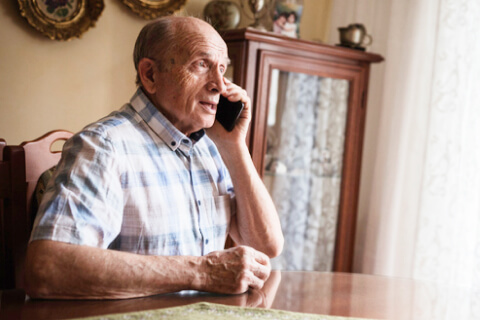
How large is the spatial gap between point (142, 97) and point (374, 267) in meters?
1.77

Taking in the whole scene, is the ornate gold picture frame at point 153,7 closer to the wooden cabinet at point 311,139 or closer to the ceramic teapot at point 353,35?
the wooden cabinet at point 311,139

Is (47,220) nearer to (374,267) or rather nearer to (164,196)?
(164,196)

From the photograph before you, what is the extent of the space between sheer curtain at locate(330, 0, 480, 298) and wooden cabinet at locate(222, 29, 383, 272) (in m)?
0.14

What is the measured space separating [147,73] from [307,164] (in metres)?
1.38

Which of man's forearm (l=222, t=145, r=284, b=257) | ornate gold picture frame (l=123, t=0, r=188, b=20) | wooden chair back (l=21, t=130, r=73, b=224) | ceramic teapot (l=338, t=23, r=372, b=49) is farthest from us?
ceramic teapot (l=338, t=23, r=372, b=49)

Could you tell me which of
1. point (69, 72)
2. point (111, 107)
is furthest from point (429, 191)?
point (69, 72)

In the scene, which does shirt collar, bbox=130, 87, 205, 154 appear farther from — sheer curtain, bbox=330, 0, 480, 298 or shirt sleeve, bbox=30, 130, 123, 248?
sheer curtain, bbox=330, 0, 480, 298

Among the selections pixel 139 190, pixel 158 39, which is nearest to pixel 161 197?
pixel 139 190

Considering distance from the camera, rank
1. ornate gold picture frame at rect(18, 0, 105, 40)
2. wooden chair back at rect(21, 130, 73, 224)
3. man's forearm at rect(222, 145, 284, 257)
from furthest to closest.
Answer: ornate gold picture frame at rect(18, 0, 105, 40), man's forearm at rect(222, 145, 284, 257), wooden chair back at rect(21, 130, 73, 224)

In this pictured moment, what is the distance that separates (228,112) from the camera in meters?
1.62

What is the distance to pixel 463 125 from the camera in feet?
7.93

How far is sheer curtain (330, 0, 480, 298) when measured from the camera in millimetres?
2398

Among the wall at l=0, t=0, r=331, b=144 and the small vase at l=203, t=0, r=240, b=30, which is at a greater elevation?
the small vase at l=203, t=0, r=240, b=30

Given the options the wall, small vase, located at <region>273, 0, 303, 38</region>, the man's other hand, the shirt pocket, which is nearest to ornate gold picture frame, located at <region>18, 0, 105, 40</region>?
the wall
